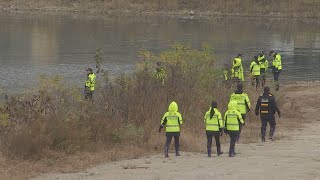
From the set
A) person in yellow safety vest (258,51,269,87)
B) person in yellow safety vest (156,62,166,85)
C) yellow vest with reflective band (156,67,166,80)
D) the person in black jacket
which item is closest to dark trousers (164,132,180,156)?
the person in black jacket

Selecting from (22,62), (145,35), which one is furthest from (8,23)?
(22,62)

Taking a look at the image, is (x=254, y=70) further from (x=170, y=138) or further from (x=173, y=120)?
(x=173, y=120)

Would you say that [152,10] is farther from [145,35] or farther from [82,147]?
[82,147]

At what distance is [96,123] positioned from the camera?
1847 cm

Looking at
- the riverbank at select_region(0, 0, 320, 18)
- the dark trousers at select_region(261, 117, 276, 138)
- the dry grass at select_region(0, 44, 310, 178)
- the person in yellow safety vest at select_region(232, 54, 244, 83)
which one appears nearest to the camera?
the dry grass at select_region(0, 44, 310, 178)

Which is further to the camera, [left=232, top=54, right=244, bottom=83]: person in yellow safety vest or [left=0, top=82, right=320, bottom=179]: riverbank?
[left=232, top=54, right=244, bottom=83]: person in yellow safety vest

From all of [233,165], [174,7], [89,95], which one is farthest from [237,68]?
[174,7]

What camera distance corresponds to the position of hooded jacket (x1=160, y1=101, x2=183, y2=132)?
16688 millimetres

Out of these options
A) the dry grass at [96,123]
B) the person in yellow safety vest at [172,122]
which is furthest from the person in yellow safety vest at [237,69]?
the person in yellow safety vest at [172,122]

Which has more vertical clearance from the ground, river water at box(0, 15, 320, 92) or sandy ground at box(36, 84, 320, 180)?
river water at box(0, 15, 320, 92)

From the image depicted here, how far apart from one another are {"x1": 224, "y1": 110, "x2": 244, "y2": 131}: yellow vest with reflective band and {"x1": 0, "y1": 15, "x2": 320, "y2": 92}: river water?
11289 mm

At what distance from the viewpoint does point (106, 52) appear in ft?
159

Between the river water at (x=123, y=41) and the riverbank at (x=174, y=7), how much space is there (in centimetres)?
802

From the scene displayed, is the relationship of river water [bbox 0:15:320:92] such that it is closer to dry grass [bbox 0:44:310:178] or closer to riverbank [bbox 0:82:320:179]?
dry grass [bbox 0:44:310:178]
